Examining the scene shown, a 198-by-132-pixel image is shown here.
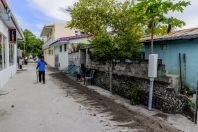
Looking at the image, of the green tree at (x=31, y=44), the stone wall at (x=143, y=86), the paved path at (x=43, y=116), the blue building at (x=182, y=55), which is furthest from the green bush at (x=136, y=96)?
the green tree at (x=31, y=44)

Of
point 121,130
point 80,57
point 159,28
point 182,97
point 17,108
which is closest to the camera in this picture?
point 121,130

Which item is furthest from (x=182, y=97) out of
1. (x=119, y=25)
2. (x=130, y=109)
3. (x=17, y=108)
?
(x=119, y=25)

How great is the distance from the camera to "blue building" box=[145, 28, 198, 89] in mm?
10609

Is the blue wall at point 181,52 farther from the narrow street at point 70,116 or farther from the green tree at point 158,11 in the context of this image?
the narrow street at point 70,116

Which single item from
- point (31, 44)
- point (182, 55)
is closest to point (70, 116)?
point (182, 55)

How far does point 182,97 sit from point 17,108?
5301 mm

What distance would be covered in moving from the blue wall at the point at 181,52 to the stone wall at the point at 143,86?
230cm

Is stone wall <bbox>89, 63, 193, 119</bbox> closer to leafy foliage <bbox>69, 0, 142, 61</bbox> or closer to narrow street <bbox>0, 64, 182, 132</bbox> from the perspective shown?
narrow street <bbox>0, 64, 182, 132</bbox>

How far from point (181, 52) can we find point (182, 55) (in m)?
0.14

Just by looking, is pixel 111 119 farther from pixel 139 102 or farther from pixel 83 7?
pixel 83 7

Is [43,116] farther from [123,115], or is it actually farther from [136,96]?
[136,96]

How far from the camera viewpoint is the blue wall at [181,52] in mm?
10637

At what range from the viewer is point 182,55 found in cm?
1146

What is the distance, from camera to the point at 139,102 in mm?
9500
